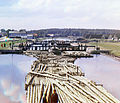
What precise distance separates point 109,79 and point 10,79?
1325 cm

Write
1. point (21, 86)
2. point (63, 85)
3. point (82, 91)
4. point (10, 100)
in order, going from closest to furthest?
point (82, 91) < point (63, 85) < point (10, 100) < point (21, 86)

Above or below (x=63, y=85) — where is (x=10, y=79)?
below

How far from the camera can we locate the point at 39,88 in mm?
16547

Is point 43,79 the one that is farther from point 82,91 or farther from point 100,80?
point 100,80

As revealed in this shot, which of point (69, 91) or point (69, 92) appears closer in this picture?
point (69, 92)

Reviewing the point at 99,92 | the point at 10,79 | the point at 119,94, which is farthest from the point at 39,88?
the point at 10,79

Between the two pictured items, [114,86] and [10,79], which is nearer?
[114,86]

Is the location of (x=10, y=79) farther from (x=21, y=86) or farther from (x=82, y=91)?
(x=82, y=91)

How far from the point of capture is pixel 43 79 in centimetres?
1906

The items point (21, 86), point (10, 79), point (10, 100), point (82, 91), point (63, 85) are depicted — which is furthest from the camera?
point (10, 79)

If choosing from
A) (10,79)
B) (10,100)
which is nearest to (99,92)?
(10,100)

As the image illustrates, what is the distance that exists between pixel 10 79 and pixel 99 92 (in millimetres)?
14370

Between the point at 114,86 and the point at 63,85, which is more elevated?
the point at 63,85

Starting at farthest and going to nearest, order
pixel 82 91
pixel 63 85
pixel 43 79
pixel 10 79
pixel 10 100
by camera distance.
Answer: pixel 10 79 < pixel 43 79 < pixel 10 100 < pixel 63 85 < pixel 82 91
